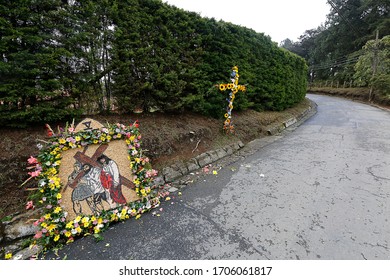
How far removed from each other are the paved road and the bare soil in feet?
2.71

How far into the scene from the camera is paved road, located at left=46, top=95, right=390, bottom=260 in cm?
184

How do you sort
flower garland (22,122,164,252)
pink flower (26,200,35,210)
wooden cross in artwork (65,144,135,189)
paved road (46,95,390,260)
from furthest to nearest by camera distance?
wooden cross in artwork (65,144,135,189)
pink flower (26,200,35,210)
flower garland (22,122,164,252)
paved road (46,95,390,260)

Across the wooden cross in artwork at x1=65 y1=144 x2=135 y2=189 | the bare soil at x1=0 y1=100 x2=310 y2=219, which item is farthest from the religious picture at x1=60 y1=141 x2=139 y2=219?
the bare soil at x1=0 y1=100 x2=310 y2=219

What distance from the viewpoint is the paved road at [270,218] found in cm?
184

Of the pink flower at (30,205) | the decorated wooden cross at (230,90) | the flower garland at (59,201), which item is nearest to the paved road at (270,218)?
the flower garland at (59,201)

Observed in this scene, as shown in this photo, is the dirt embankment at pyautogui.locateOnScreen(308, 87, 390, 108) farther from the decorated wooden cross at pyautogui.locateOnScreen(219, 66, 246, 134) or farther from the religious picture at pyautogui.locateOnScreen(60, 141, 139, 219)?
the religious picture at pyautogui.locateOnScreen(60, 141, 139, 219)

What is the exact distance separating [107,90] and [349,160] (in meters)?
5.22

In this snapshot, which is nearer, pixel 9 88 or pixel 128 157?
pixel 9 88

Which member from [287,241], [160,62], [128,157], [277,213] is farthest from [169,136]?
[287,241]

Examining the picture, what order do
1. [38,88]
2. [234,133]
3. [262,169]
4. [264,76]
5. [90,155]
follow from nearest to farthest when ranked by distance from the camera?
1. [90,155]
2. [38,88]
3. [262,169]
4. [234,133]
5. [264,76]

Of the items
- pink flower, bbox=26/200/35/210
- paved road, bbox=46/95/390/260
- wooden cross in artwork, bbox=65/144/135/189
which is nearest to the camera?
paved road, bbox=46/95/390/260

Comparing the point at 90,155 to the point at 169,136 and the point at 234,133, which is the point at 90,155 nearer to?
the point at 169,136

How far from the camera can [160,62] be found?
3.87 metres

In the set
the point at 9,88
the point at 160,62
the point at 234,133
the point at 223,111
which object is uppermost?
the point at 160,62
